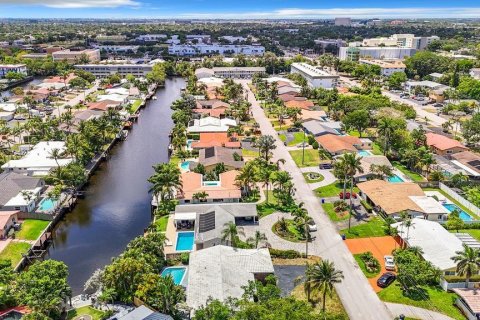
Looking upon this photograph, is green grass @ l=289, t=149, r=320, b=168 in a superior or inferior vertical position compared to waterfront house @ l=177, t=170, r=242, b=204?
inferior

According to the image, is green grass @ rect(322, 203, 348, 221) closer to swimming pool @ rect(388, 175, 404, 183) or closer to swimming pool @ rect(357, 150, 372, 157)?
swimming pool @ rect(388, 175, 404, 183)

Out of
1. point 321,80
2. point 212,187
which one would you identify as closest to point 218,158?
point 212,187

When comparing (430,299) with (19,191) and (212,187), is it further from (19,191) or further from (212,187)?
(19,191)

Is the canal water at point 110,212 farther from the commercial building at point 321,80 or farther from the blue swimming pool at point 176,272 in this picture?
the commercial building at point 321,80

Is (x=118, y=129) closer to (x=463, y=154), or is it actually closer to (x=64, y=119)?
(x=64, y=119)

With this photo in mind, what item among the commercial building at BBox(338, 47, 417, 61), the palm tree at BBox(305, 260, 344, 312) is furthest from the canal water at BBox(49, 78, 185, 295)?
the commercial building at BBox(338, 47, 417, 61)

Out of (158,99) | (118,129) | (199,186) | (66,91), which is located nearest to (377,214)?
(199,186)
